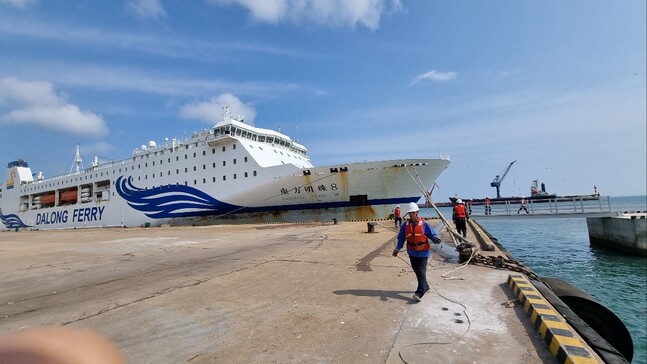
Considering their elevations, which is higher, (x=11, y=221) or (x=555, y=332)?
(x=11, y=221)

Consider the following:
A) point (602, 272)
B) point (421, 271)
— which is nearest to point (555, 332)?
point (421, 271)

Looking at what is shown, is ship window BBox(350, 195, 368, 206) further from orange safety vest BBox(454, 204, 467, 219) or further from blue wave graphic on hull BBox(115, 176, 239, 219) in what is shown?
orange safety vest BBox(454, 204, 467, 219)

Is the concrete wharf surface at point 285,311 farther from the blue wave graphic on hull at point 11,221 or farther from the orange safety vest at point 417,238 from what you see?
the blue wave graphic on hull at point 11,221

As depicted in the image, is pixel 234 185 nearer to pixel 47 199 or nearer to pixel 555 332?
pixel 555 332

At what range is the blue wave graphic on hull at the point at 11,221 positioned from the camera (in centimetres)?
4453

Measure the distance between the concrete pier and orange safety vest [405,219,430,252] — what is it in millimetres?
17395

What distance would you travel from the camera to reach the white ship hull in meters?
21.2

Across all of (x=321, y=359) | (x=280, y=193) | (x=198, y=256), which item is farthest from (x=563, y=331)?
(x=280, y=193)

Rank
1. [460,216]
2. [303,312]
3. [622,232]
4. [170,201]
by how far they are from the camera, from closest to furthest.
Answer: [303,312], [460,216], [622,232], [170,201]

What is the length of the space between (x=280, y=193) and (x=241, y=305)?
61.3 ft

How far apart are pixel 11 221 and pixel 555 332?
6310 cm

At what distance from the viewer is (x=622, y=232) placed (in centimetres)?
1661

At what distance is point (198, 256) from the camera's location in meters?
9.08

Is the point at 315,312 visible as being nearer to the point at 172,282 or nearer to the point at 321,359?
the point at 321,359
